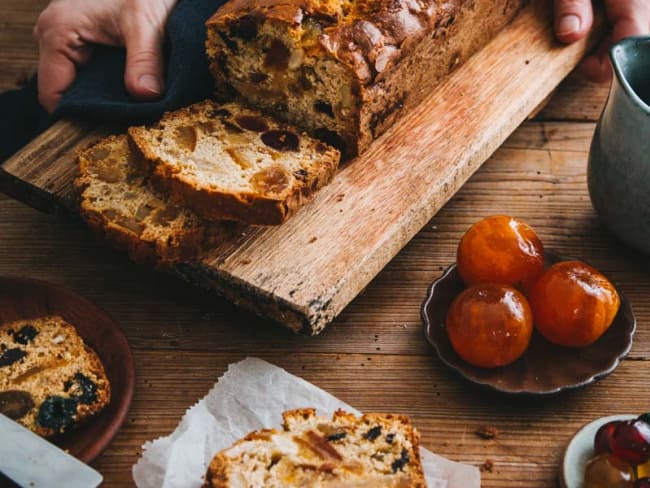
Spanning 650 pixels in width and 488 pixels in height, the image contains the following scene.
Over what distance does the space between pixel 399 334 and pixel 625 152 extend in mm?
799

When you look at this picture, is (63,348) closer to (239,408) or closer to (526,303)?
(239,408)

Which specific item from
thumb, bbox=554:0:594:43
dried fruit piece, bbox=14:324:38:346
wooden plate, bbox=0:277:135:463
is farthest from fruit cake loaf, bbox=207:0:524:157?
dried fruit piece, bbox=14:324:38:346

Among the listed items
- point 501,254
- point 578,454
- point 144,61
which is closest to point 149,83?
point 144,61

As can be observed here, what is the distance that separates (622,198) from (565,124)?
0.67m

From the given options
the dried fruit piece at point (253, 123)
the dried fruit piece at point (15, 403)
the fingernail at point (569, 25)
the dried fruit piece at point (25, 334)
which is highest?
the dried fruit piece at point (253, 123)

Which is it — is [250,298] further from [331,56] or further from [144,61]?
[144,61]

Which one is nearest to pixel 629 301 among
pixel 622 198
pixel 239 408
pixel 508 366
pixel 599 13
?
pixel 622 198

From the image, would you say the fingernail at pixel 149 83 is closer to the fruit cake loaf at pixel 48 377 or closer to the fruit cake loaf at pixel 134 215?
the fruit cake loaf at pixel 134 215

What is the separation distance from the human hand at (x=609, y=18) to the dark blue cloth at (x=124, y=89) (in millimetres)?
1197

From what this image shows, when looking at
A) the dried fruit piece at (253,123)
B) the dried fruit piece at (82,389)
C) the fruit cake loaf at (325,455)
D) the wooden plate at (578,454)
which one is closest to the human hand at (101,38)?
the dried fruit piece at (253,123)

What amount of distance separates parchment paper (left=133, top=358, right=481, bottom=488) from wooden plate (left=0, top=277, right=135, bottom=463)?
0.12 m

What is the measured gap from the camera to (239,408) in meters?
2.11

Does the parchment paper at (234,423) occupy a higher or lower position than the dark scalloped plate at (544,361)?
higher

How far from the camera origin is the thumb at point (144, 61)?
2.74 meters
